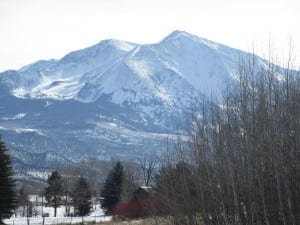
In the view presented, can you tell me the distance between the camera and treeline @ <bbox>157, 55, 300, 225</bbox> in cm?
1402

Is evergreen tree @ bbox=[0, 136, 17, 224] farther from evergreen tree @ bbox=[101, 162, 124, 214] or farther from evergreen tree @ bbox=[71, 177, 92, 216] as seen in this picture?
evergreen tree @ bbox=[71, 177, 92, 216]

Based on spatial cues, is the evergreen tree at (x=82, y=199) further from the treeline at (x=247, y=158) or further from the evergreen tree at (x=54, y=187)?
the treeline at (x=247, y=158)

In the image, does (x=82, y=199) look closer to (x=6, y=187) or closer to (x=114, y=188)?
(x=114, y=188)

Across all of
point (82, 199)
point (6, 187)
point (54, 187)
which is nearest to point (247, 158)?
point (6, 187)

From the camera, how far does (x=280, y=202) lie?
1348cm

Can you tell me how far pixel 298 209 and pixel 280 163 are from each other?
1152 millimetres

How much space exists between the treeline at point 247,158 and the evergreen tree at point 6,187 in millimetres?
28741

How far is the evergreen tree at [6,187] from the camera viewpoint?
44719 millimetres

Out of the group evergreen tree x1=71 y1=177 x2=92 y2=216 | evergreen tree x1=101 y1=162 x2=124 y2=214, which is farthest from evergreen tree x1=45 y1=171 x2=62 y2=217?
evergreen tree x1=101 y1=162 x2=124 y2=214

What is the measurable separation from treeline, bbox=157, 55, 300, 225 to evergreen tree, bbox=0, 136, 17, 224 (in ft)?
94.3

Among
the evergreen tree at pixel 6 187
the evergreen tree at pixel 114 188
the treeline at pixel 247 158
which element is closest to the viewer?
the treeline at pixel 247 158

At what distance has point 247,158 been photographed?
14.9 metres

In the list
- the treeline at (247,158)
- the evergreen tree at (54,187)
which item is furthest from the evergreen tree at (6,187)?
the evergreen tree at (54,187)

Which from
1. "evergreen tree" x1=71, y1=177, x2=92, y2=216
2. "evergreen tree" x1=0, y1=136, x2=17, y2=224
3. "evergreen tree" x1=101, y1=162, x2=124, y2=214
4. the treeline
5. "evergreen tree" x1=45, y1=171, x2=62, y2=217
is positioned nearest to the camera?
the treeline
